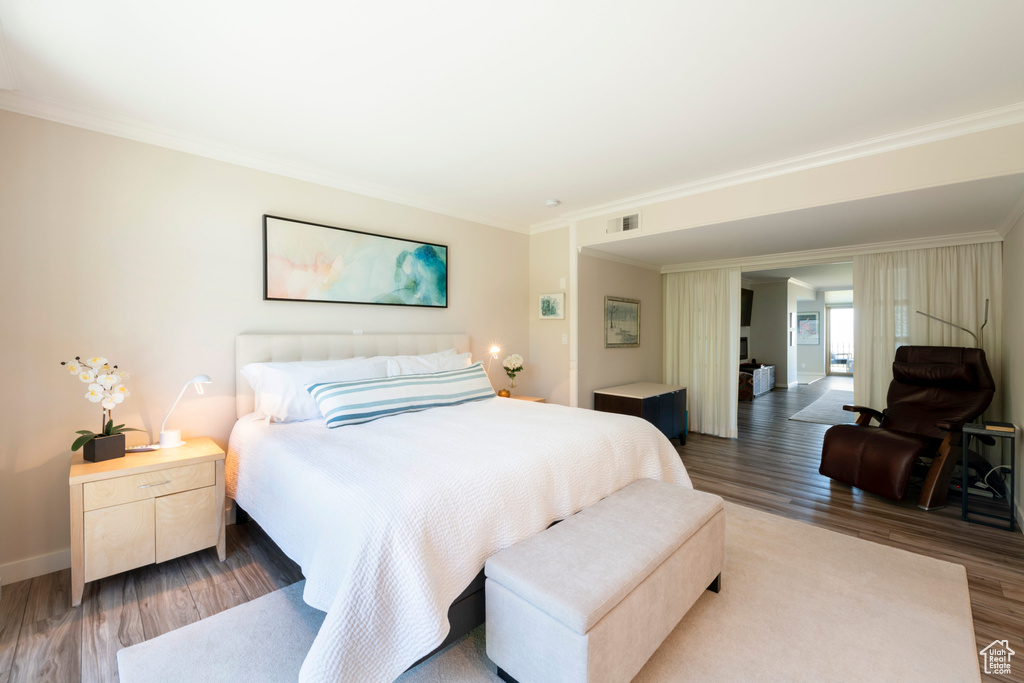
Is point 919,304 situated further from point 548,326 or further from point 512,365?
point 512,365

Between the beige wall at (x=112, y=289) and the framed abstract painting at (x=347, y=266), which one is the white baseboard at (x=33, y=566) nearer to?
the beige wall at (x=112, y=289)

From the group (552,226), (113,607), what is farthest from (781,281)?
(113,607)

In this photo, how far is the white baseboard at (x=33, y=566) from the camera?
2256 mm

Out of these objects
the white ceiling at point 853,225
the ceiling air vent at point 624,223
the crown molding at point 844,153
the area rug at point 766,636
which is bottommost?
the area rug at point 766,636

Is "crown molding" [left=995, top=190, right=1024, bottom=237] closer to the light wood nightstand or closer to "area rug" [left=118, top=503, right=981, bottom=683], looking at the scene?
"area rug" [left=118, top=503, right=981, bottom=683]

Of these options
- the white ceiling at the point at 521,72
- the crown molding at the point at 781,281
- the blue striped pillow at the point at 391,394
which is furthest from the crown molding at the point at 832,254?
the crown molding at the point at 781,281

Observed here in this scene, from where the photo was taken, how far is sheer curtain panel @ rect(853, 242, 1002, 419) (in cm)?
372

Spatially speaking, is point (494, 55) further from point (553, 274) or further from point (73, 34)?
point (553, 274)

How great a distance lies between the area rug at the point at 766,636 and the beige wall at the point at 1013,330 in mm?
1431

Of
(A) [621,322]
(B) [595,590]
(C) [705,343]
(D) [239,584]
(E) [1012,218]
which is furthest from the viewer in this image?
(C) [705,343]

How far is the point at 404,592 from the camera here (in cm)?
145

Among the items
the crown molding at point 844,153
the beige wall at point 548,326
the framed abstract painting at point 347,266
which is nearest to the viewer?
the crown molding at point 844,153

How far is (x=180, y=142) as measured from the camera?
2.71 metres

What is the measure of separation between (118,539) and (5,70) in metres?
2.26
